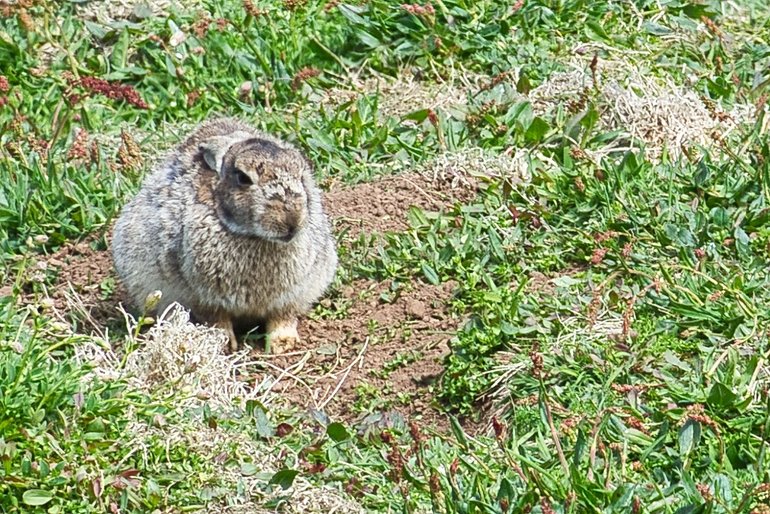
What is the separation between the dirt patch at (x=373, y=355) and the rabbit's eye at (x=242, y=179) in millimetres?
934

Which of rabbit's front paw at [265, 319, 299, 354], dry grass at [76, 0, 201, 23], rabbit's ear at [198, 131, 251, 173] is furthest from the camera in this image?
dry grass at [76, 0, 201, 23]

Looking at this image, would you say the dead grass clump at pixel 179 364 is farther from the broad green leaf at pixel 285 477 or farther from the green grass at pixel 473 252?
the broad green leaf at pixel 285 477

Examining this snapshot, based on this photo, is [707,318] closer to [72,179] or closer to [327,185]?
[327,185]

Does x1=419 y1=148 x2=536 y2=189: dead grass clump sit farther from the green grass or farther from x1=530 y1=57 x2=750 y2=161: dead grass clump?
x1=530 y1=57 x2=750 y2=161: dead grass clump

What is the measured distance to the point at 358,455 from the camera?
6.04 m

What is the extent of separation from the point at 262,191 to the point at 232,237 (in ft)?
1.20

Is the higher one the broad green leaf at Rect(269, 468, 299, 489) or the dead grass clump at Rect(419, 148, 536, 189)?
the broad green leaf at Rect(269, 468, 299, 489)

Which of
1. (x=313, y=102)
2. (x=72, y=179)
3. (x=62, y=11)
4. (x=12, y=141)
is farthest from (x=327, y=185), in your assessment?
(x=62, y=11)

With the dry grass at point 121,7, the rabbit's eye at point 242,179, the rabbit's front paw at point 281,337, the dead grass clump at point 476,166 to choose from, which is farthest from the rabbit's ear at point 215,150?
the dry grass at point 121,7

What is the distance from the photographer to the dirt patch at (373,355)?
22.2 ft

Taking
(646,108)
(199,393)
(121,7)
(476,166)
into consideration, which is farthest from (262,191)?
(121,7)

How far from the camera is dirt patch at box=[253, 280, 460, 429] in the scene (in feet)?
22.2

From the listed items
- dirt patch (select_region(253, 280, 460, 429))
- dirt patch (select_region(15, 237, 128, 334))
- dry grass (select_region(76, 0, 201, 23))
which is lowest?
dirt patch (select_region(15, 237, 128, 334))

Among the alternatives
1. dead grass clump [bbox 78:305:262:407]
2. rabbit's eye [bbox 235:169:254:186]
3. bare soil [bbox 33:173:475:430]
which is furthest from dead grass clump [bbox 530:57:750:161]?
dead grass clump [bbox 78:305:262:407]
